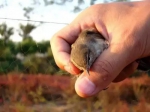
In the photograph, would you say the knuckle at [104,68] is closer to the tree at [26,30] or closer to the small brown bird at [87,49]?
the small brown bird at [87,49]

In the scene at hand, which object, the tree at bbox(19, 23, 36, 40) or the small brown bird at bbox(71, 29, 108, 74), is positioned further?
the tree at bbox(19, 23, 36, 40)

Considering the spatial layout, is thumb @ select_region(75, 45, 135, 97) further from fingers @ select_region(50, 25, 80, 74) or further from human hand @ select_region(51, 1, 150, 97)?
fingers @ select_region(50, 25, 80, 74)

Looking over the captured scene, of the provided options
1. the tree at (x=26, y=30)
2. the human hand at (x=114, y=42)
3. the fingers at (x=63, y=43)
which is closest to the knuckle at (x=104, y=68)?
the human hand at (x=114, y=42)

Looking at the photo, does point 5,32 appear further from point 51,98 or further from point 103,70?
point 103,70

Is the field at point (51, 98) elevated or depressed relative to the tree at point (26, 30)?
depressed

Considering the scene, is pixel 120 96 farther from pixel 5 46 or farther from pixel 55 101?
pixel 5 46

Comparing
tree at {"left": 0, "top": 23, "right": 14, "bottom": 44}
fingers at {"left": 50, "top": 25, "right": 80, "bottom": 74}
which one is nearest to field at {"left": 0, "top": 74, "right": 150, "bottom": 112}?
tree at {"left": 0, "top": 23, "right": 14, "bottom": 44}
